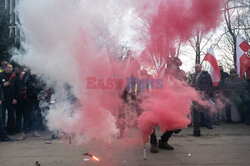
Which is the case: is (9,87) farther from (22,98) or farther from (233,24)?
(233,24)

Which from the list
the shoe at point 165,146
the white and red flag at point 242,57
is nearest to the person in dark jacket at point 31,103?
the shoe at point 165,146

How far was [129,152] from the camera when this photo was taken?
4980mm

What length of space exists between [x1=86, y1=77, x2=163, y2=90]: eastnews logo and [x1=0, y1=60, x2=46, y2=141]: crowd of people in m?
2.52

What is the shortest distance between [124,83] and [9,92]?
439 cm

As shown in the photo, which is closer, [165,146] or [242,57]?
[165,146]

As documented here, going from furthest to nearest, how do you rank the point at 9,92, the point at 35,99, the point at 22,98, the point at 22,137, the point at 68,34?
the point at 9,92 < the point at 35,99 < the point at 22,98 < the point at 22,137 < the point at 68,34

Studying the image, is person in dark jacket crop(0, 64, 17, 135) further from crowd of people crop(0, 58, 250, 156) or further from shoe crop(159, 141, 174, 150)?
shoe crop(159, 141, 174, 150)

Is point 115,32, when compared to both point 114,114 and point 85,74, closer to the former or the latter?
point 85,74

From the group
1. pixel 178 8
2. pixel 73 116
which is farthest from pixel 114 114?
pixel 178 8

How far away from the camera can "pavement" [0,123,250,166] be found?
14.1 feet

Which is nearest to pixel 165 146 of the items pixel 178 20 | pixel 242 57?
pixel 178 20

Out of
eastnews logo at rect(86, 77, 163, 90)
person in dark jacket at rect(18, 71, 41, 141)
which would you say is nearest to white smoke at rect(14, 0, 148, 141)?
eastnews logo at rect(86, 77, 163, 90)

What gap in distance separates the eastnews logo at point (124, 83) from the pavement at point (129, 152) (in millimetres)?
1257

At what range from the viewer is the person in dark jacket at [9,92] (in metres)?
7.19
